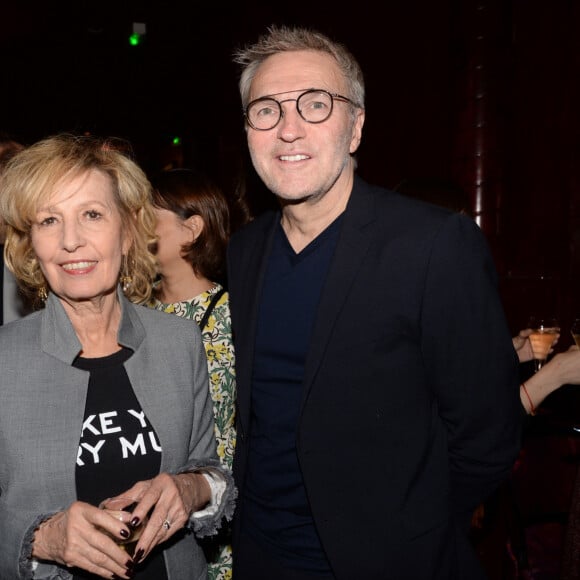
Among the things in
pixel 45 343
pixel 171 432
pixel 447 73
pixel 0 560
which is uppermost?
pixel 447 73

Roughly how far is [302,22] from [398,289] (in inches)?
189

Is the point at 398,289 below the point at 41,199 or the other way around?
below

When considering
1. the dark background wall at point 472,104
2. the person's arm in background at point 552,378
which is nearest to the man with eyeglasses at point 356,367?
the dark background wall at point 472,104

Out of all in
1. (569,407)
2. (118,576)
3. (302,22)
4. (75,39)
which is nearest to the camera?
(118,576)

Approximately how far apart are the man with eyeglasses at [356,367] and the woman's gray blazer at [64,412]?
0.59 ft

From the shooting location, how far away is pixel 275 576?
5.46ft

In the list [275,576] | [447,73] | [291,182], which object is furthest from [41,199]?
[447,73]

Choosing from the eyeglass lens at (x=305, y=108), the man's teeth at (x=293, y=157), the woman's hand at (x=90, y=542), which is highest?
the eyeglass lens at (x=305, y=108)

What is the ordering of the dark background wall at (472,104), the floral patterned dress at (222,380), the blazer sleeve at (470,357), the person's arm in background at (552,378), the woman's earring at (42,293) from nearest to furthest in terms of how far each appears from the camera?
the blazer sleeve at (470,357), the woman's earring at (42,293), the person's arm in background at (552,378), the floral patterned dress at (222,380), the dark background wall at (472,104)

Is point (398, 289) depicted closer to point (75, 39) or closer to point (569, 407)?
point (569, 407)

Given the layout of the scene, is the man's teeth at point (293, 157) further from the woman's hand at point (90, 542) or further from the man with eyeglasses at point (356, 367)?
the woman's hand at point (90, 542)

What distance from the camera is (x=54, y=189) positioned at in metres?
1.67

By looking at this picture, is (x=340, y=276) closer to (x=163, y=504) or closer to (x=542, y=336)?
(x=163, y=504)

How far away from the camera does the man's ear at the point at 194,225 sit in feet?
9.29
